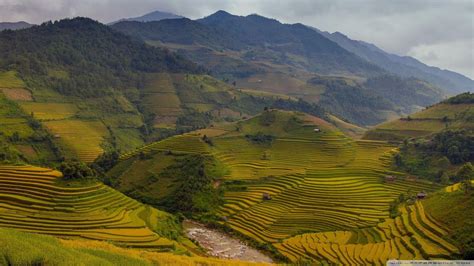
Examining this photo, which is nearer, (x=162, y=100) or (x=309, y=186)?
(x=309, y=186)

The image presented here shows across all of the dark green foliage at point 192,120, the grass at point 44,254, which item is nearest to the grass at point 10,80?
the dark green foliage at point 192,120

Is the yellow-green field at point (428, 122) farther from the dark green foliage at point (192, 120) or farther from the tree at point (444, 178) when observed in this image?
the dark green foliage at point (192, 120)

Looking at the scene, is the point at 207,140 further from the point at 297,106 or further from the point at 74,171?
the point at 297,106

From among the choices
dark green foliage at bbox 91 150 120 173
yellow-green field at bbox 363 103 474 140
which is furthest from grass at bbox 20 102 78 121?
yellow-green field at bbox 363 103 474 140

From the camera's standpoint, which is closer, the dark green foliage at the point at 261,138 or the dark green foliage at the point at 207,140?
the dark green foliage at the point at 207,140

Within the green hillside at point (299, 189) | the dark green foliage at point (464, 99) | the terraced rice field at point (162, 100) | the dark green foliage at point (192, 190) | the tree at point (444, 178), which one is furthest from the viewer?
the terraced rice field at point (162, 100)

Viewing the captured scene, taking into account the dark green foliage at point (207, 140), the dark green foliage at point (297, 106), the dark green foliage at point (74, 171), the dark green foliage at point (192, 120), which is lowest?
the dark green foliage at point (74, 171)

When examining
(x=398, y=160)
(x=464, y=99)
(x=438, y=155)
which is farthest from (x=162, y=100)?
(x=438, y=155)

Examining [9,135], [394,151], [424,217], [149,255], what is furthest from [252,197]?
[9,135]

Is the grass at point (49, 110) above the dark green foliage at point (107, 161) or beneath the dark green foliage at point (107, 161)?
above
